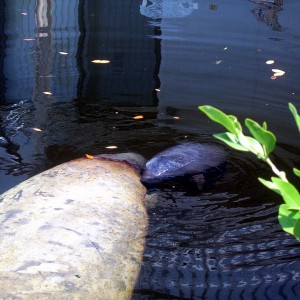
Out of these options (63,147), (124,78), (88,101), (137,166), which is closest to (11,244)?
(137,166)

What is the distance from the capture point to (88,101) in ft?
20.4

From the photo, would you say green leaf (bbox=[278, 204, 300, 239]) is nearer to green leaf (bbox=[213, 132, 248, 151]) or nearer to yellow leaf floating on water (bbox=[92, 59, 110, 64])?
green leaf (bbox=[213, 132, 248, 151])

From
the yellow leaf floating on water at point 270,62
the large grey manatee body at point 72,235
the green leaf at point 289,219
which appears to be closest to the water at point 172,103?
the yellow leaf floating on water at point 270,62

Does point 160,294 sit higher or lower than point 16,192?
lower

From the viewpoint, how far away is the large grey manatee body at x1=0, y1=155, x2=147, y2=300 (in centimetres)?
285

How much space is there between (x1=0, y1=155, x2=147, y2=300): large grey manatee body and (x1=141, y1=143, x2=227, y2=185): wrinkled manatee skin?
1.04ft

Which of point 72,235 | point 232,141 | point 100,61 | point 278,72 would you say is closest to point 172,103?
point 278,72

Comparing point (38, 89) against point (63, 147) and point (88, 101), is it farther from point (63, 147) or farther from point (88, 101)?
point (63, 147)

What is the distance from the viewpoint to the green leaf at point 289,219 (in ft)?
4.35

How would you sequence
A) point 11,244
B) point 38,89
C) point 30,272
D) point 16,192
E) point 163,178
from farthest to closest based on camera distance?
1. point 38,89
2. point 163,178
3. point 16,192
4. point 11,244
5. point 30,272

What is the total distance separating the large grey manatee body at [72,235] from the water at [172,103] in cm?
20

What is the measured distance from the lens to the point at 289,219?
1.34m

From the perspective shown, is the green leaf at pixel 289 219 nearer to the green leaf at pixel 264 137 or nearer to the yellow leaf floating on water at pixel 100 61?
the green leaf at pixel 264 137

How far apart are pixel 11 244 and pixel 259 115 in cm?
339
